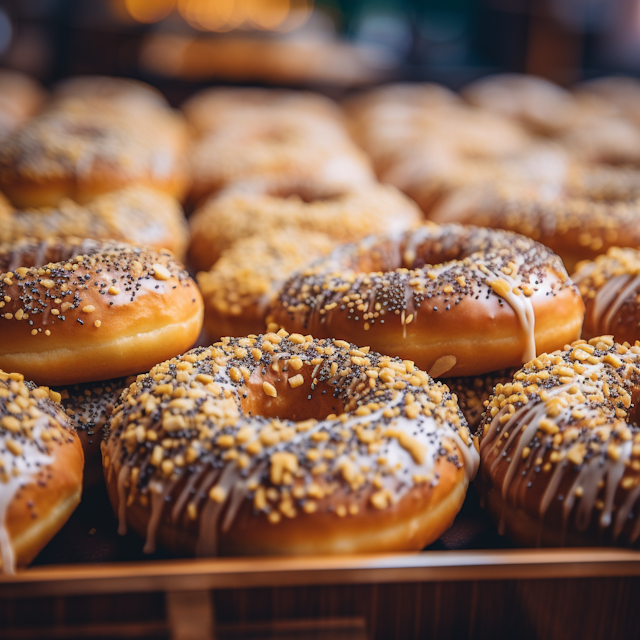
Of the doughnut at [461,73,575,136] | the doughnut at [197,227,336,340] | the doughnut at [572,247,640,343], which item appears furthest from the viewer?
the doughnut at [461,73,575,136]

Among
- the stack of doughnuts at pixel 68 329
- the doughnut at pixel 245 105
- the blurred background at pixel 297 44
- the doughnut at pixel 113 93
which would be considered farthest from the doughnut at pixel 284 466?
the blurred background at pixel 297 44

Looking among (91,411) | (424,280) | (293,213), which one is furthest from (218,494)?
(293,213)

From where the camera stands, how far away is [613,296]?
184 cm

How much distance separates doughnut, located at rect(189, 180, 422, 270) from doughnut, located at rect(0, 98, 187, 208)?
41 cm

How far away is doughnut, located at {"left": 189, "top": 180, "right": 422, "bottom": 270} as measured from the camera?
256cm

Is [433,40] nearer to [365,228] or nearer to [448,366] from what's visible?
[365,228]

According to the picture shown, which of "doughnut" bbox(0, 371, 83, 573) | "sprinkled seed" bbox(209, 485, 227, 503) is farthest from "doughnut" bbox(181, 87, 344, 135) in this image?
"sprinkled seed" bbox(209, 485, 227, 503)

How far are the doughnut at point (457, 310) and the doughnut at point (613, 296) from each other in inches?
Result: 6.2

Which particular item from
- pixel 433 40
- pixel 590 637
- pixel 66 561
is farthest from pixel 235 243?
pixel 433 40

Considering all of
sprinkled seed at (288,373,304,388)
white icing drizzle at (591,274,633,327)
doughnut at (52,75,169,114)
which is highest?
doughnut at (52,75,169,114)

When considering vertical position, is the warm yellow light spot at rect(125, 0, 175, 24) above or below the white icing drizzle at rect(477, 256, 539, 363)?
above

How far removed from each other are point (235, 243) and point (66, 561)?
1.55 meters

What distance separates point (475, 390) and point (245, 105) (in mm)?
4585

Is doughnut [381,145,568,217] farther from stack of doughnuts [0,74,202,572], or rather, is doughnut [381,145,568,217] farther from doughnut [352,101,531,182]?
stack of doughnuts [0,74,202,572]
